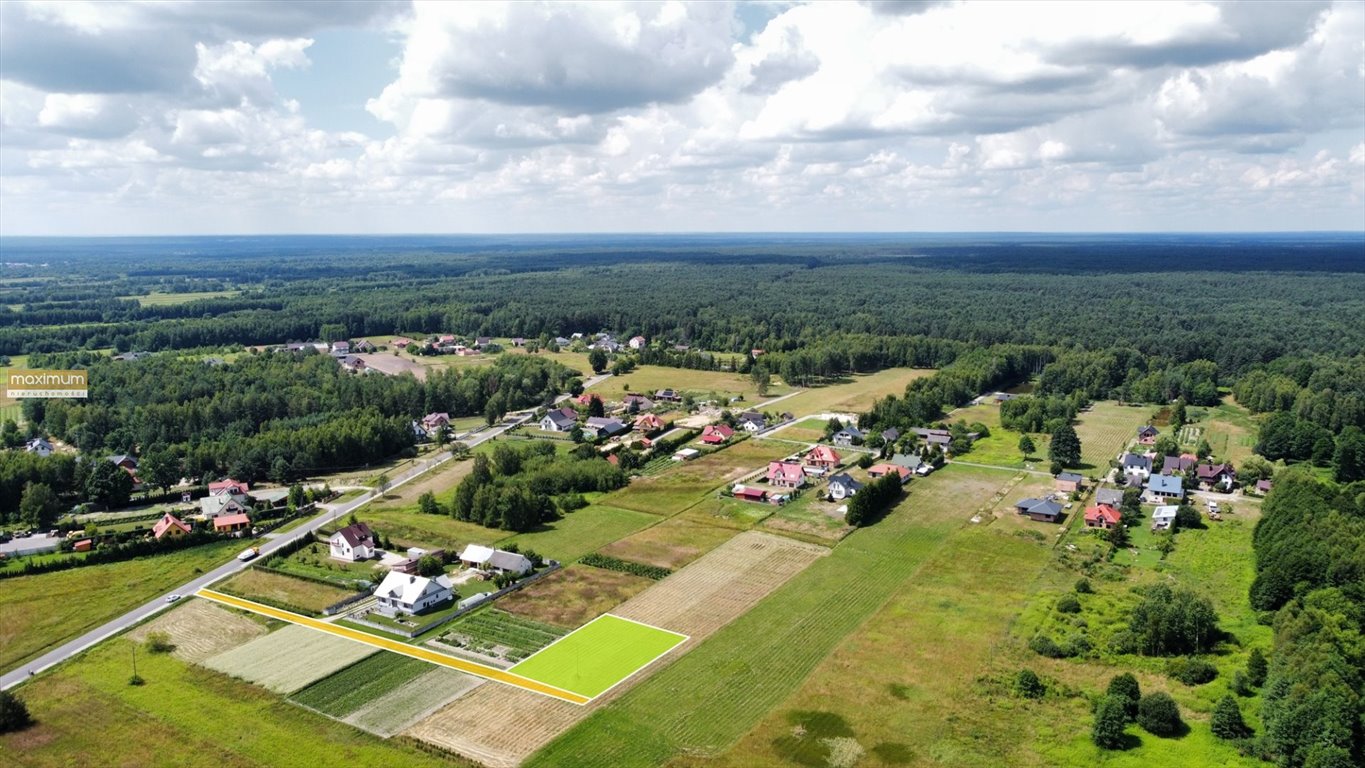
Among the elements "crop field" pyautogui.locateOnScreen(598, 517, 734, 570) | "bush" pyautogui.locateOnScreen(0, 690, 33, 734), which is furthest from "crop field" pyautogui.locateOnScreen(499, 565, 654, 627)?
"bush" pyautogui.locateOnScreen(0, 690, 33, 734)

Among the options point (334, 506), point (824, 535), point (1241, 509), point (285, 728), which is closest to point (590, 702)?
point (285, 728)

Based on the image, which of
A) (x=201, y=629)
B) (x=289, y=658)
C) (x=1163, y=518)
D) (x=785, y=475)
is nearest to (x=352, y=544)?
(x=201, y=629)

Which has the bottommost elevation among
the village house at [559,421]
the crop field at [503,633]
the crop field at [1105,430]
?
the crop field at [1105,430]

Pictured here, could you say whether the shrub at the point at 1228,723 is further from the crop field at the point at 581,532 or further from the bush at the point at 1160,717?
the crop field at the point at 581,532

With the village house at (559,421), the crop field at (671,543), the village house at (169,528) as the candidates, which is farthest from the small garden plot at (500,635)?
the village house at (559,421)

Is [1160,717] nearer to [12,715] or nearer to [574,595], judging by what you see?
Result: [574,595]
